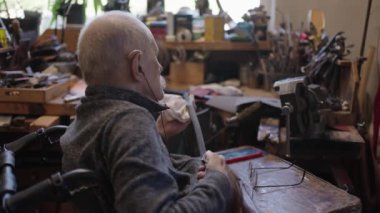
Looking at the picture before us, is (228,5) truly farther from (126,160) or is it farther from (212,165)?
(126,160)

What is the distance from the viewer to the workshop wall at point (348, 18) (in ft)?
7.63

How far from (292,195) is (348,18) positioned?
1.65 meters

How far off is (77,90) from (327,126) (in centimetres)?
127

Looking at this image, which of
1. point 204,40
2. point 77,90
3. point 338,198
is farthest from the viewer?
point 204,40

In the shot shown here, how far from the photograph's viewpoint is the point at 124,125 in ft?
2.57

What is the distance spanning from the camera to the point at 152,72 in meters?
0.92

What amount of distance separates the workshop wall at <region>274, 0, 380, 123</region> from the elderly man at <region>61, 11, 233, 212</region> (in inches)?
71.3

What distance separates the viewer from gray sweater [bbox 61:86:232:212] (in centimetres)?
73

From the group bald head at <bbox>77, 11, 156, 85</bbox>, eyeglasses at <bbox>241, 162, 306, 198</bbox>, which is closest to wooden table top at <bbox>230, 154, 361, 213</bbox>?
eyeglasses at <bbox>241, 162, 306, 198</bbox>

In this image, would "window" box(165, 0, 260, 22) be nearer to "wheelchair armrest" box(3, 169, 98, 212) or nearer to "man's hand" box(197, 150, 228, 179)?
"man's hand" box(197, 150, 228, 179)

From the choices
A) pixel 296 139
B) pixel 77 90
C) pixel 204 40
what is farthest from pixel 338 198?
pixel 204 40

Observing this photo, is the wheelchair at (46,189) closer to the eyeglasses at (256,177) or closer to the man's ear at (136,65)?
the man's ear at (136,65)

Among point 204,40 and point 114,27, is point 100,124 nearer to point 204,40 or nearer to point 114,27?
point 114,27

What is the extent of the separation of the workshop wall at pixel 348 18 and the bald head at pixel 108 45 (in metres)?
1.90
